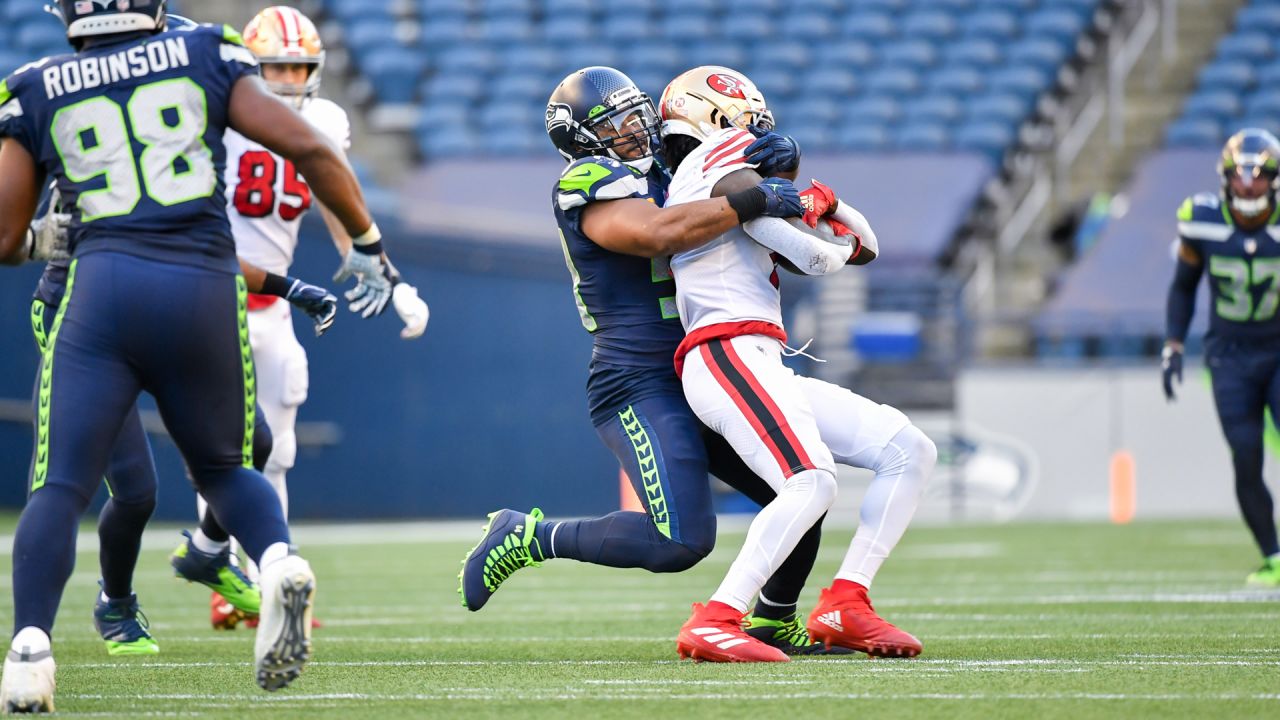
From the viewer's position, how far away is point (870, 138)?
55.3 ft

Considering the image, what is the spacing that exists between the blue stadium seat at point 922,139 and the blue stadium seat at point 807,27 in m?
1.66

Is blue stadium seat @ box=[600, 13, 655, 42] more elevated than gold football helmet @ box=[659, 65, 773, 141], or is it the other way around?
gold football helmet @ box=[659, 65, 773, 141]

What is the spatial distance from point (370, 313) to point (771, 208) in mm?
1136

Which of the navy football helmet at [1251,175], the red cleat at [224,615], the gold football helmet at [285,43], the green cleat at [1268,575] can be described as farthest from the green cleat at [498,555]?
the navy football helmet at [1251,175]

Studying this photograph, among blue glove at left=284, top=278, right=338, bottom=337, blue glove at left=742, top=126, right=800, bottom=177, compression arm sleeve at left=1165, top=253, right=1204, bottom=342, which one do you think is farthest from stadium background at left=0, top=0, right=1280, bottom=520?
blue glove at left=742, top=126, right=800, bottom=177

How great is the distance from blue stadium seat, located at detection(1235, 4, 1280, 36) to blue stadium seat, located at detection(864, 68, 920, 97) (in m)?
3.55

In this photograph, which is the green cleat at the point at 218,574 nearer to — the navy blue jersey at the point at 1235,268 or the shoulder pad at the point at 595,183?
the shoulder pad at the point at 595,183

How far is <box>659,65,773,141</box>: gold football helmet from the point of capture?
4.89 meters

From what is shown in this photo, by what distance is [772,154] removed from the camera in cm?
469

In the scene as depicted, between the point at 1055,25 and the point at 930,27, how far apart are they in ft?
4.10

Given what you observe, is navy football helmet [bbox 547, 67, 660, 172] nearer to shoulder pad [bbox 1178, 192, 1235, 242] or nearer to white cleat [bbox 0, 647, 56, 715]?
white cleat [bbox 0, 647, 56, 715]

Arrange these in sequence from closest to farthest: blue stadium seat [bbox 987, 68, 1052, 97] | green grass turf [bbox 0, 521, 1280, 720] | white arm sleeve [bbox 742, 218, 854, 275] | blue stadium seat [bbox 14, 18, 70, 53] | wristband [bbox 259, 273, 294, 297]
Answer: green grass turf [bbox 0, 521, 1280, 720] < white arm sleeve [bbox 742, 218, 854, 275] < wristband [bbox 259, 273, 294, 297] < blue stadium seat [bbox 14, 18, 70, 53] < blue stadium seat [bbox 987, 68, 1052, 97]

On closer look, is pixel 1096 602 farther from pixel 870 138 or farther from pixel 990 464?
pixel 870 138

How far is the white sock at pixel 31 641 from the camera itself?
3.64 meters
